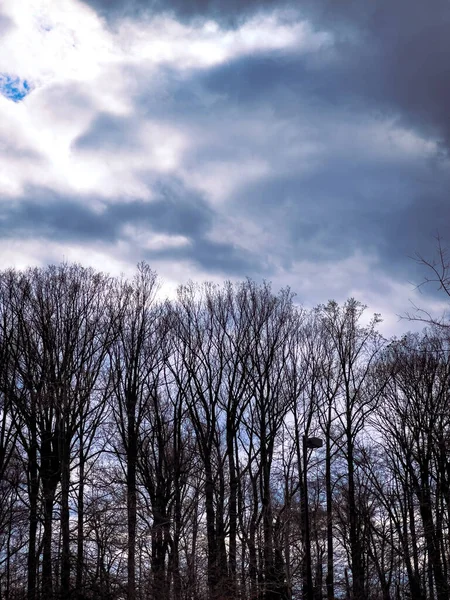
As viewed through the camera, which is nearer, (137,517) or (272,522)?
(137,517)

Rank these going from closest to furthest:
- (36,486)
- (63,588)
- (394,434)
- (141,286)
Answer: (63,588) < (36,486) < (141,286) < (394,434)

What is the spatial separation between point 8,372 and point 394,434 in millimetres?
19409

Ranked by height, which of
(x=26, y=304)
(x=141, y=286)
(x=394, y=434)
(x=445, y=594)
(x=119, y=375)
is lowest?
(x=445, y=594)

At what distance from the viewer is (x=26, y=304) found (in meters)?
26.0

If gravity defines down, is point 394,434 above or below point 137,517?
above

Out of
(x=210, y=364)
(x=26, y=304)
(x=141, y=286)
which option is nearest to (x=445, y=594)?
(x=210, y=364)

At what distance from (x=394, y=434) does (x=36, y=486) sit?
18.1m

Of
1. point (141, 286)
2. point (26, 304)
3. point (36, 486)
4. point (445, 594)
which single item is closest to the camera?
point (36, 486)

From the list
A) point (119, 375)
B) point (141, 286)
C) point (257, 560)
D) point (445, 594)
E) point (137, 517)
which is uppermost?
point (141, 286)

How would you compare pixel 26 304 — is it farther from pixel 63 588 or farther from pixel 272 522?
pixel 272 522

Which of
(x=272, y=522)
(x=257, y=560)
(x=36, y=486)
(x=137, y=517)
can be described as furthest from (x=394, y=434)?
(x=36, y=486)

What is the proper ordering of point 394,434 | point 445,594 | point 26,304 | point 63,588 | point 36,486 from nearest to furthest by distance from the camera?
point 63,588
point 36,486
point 26,304
point 445,594
point 394,434

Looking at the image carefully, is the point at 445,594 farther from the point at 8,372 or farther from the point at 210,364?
the point at 8,372

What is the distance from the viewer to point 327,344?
109ft
